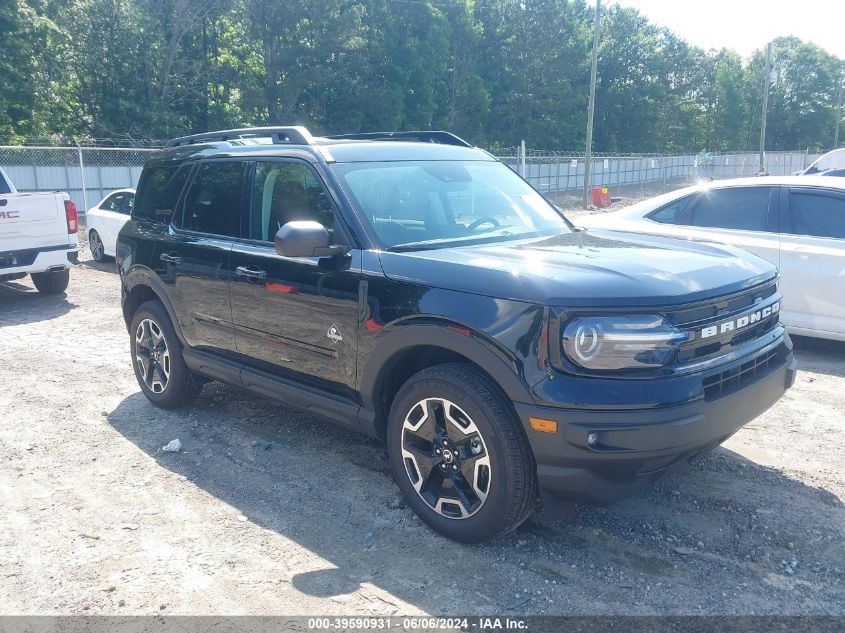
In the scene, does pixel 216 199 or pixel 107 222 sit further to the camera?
pixel 107 222

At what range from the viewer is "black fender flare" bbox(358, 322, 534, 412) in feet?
10.9

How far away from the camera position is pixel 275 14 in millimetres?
42719

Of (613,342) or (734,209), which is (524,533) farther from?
(734,209)

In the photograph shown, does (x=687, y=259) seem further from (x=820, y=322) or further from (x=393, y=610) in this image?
(x=820, y=322)

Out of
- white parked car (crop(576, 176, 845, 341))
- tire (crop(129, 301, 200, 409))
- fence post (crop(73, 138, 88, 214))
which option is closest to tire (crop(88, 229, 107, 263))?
fence post (crop(73, 138, 88, 214))

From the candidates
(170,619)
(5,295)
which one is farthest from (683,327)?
(5,295)

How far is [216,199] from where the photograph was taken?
5125 mm

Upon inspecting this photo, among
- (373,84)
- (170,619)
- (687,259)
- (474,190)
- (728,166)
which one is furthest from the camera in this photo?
(728,166)

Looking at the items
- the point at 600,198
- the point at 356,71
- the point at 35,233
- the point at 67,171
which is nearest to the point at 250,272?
the point at 35,233

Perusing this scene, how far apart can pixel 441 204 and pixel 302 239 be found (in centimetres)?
99

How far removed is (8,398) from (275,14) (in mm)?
40846

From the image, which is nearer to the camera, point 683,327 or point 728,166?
point 683,327

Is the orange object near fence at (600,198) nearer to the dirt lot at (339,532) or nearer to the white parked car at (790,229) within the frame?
the white parked car at (790,229)

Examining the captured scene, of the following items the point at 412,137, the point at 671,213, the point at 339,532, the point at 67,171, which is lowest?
the point at 339,532
